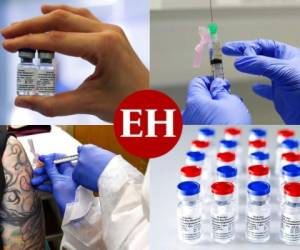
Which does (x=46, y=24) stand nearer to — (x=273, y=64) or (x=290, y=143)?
(x=273, y=64)

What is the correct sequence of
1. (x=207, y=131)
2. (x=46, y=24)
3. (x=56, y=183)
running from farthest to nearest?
(x=207, y=131) < (x=56, y=183) < (x=46, y=24)

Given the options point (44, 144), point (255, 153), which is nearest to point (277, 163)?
point (255, 153)

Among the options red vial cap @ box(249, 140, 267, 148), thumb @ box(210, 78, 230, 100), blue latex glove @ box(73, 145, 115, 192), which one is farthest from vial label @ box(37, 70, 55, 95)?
red vial cap @ box(249, 140, 267, 148)

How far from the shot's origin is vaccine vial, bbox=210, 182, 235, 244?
875mm

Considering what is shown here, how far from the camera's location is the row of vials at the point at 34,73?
0.70 meters

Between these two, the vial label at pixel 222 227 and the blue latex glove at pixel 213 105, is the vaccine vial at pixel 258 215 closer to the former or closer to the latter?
the vial label at pixel 222 227

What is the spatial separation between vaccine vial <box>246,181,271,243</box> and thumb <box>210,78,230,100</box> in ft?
Answer: 0.72

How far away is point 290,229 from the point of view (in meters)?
0.87

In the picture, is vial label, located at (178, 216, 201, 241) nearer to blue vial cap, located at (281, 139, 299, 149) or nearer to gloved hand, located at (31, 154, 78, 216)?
gloved hand, located at (31, 154, 78, 216)

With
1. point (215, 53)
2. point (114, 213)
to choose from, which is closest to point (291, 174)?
point (215, 53)

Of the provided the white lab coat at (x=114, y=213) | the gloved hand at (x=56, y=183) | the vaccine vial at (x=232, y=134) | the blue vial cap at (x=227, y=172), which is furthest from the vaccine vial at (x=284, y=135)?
the gloved hand at (x=56, y=183)

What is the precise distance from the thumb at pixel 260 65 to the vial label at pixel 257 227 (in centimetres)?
32

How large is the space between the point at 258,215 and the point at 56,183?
17.9 inches

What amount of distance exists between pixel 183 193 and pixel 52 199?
1.14 feet
